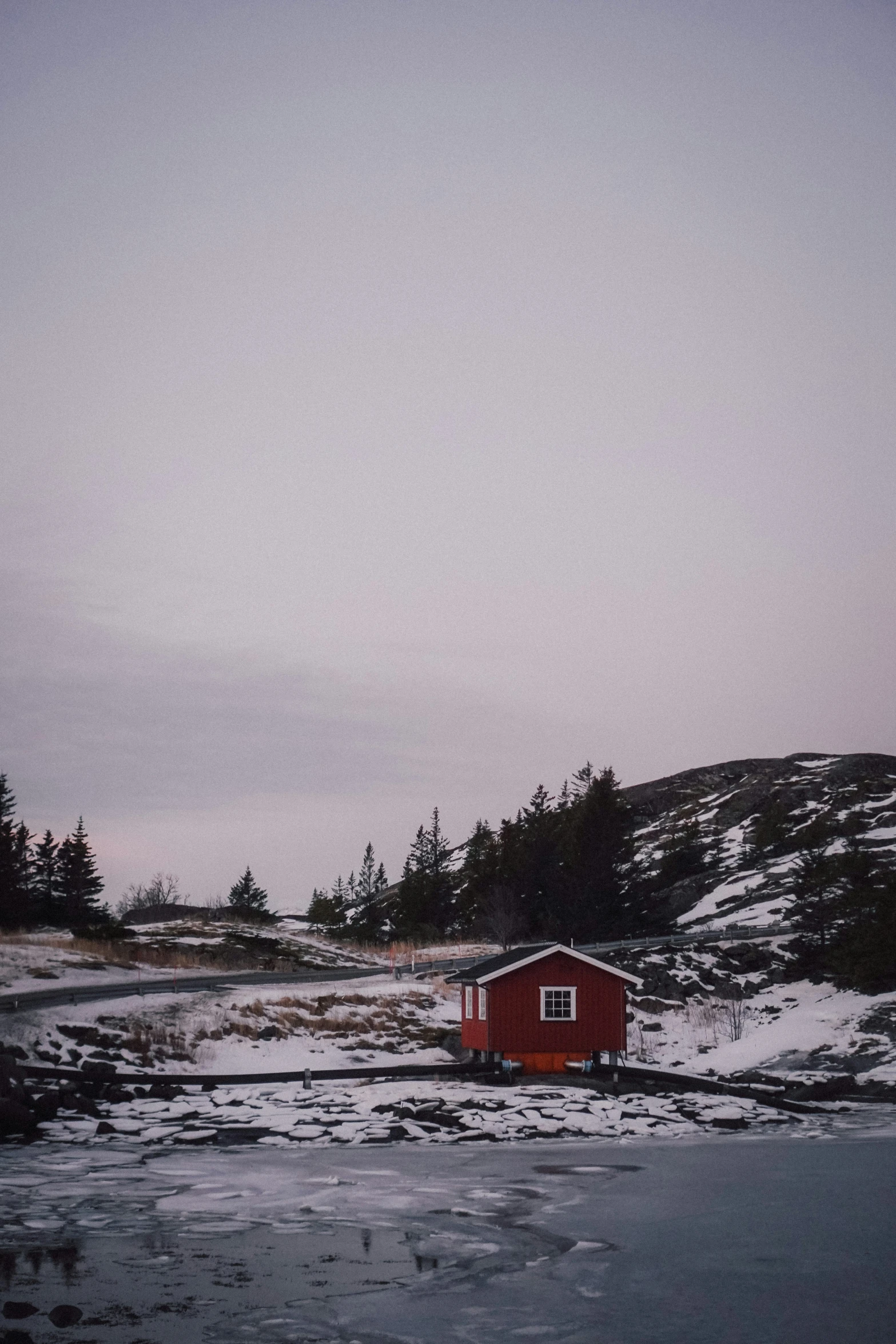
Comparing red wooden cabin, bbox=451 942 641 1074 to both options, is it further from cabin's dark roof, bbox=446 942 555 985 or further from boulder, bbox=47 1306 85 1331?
boulder, bbox=47 1306 85 1331

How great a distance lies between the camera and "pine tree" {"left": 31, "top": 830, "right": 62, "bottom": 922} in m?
78.6

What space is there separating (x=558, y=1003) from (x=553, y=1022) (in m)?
0.68

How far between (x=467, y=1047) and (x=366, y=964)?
34.4 m

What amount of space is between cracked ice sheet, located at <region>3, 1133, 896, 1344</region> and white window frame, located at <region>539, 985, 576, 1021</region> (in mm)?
12216

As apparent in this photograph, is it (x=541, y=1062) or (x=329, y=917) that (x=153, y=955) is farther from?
(x=329, y=917)

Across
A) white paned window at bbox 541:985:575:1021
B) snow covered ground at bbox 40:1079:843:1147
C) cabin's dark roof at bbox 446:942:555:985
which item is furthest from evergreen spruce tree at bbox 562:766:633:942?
snow covered ground at bbox 40:1079:843:1147

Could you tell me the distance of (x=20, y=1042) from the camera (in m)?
35.8

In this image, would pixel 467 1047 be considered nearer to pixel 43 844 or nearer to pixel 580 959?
pixel 580 959

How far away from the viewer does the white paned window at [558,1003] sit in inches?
1543

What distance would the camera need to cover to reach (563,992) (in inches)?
1554

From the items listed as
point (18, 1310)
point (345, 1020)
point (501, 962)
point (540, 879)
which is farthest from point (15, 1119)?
point (540, 879)

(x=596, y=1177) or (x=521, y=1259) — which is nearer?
(x=521, y=1259)

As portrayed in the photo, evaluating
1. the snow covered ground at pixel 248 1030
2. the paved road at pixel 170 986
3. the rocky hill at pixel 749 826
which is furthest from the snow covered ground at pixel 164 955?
the rocky hill at pixel 749 826

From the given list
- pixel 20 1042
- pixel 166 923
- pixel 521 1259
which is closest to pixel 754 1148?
pixel 521 1259
